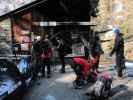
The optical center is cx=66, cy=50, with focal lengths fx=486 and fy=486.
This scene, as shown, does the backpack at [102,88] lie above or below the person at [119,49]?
below

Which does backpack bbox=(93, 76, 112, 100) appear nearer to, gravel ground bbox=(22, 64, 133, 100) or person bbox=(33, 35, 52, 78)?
gravel ground bbox=(22, 64, 133, 100)

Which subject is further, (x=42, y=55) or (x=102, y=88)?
(x=42, y=55)

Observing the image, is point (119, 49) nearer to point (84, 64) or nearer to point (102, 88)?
point (84, 64)

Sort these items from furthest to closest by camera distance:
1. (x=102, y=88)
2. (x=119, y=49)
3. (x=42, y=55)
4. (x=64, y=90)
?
1. (x=42, y=55)
2. (x=119, y=49)
3. (x=64, y=90)
4. (x=102, y=88)

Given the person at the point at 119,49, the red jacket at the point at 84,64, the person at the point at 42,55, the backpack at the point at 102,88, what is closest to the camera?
the backpack at the point at 102,88

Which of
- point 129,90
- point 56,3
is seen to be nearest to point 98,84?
point 129,90

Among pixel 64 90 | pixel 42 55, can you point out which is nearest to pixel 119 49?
pixel 64 90

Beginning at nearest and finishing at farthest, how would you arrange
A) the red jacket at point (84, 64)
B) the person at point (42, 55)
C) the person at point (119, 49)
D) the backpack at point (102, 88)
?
1. the backpack at point (102, 88)
2. the red jacket at point (84, 64)
3. the person at point (119, 49)
4. the person at point (42, 55)

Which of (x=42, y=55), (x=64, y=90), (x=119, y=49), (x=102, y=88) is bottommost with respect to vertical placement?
(x=64, y=90)

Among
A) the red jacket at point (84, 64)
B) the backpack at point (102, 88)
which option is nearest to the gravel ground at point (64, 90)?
the backpack at point (102, 88)

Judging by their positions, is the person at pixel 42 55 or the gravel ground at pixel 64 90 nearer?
the gravel ground at pixel 64 90

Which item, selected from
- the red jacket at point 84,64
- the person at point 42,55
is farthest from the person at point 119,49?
the person at point 42,55

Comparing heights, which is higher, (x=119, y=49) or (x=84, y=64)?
(x=119, y=49)

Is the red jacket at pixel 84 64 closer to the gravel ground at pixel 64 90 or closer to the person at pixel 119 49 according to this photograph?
the gravel ground at pixel 64 90
